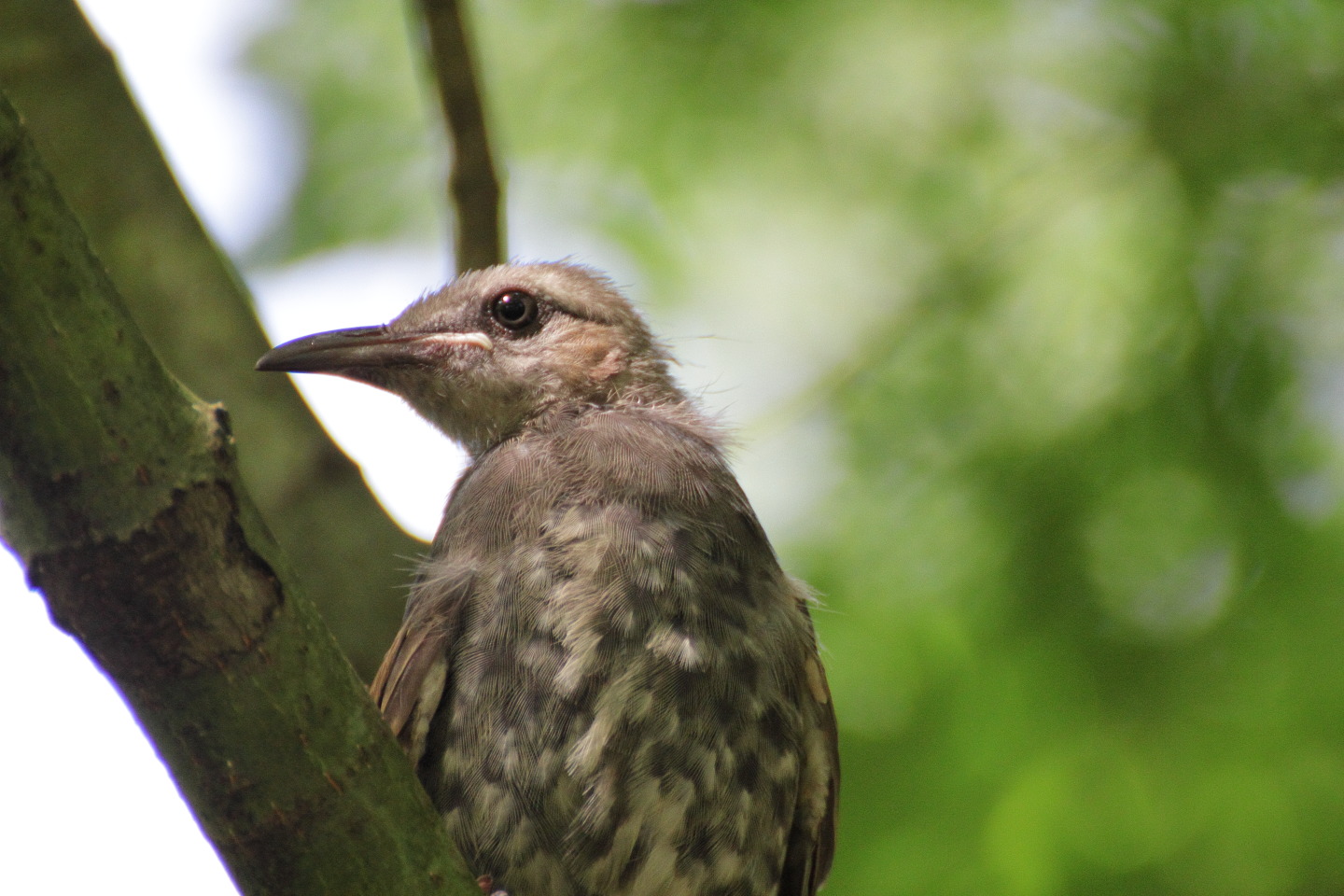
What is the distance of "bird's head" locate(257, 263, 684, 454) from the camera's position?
11.8 feet

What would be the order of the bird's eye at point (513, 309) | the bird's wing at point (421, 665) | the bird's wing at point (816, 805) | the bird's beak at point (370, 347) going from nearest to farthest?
1. the bird's wing at point (421, 665)
2. the bird's wing at point (816, 805)
3. the bird's beak at point (370, 347)
4. the bird's eye at point (513, 309)

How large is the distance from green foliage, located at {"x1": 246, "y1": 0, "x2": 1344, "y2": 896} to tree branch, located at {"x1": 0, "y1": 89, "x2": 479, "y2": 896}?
6.79 feet

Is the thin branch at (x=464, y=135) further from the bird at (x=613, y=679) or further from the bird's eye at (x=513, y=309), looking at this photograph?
the bird at (x=613, y=679)

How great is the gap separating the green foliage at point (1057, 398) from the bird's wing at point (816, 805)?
0.49 m

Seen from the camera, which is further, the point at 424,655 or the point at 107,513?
the point at 424,655

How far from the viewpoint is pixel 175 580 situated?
1.83 meters

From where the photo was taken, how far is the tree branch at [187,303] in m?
3.19

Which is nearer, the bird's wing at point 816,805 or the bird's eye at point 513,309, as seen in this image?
the bird's wing at point 816,805

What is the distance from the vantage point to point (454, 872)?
7.07 feet

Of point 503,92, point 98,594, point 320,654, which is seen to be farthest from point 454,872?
point 503,92

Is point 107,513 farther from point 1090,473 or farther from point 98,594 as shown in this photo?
point 1090,473

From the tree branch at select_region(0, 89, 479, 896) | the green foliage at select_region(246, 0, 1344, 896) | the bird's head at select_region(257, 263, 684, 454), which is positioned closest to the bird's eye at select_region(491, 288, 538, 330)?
the bird's head at select_region(257, 263, 684, 454)

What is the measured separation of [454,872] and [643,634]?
2.39ft

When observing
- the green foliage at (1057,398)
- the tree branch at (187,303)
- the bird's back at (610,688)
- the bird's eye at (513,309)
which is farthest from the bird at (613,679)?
the green foliage at (1057,398)
